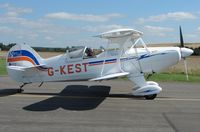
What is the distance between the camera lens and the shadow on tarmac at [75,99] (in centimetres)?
1120

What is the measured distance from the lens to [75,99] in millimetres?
13086

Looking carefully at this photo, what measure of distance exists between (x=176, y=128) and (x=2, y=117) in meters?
4.57

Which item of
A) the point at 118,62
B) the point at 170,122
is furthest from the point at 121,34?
the point at 170,122

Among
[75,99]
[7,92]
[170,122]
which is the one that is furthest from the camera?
[7,92]

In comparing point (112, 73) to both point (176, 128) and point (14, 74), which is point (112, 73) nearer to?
point (14, 74)

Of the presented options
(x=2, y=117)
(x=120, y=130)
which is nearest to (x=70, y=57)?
(x=2, y=117)

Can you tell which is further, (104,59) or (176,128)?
(104,59)

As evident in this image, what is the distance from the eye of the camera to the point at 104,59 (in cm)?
1377

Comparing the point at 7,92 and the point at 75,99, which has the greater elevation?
the point at 7,92

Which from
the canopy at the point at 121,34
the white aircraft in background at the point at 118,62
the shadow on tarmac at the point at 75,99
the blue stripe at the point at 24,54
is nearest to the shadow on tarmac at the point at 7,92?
the white aircraft in background at the point at 118,62

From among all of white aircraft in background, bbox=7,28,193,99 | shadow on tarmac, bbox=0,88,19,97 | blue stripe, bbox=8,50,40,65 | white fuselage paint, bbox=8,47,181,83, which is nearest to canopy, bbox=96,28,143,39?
white aircraft in background, bbox=7,28,193,99

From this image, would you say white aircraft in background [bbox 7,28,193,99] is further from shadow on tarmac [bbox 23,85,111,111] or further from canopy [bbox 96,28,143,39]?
shadow on tarmac [bbox 23,85,111,111]

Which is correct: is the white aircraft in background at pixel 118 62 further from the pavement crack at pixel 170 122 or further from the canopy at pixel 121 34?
the pavement crack at pixel 170 122

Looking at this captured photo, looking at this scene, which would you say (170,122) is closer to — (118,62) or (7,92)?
(118,62)
